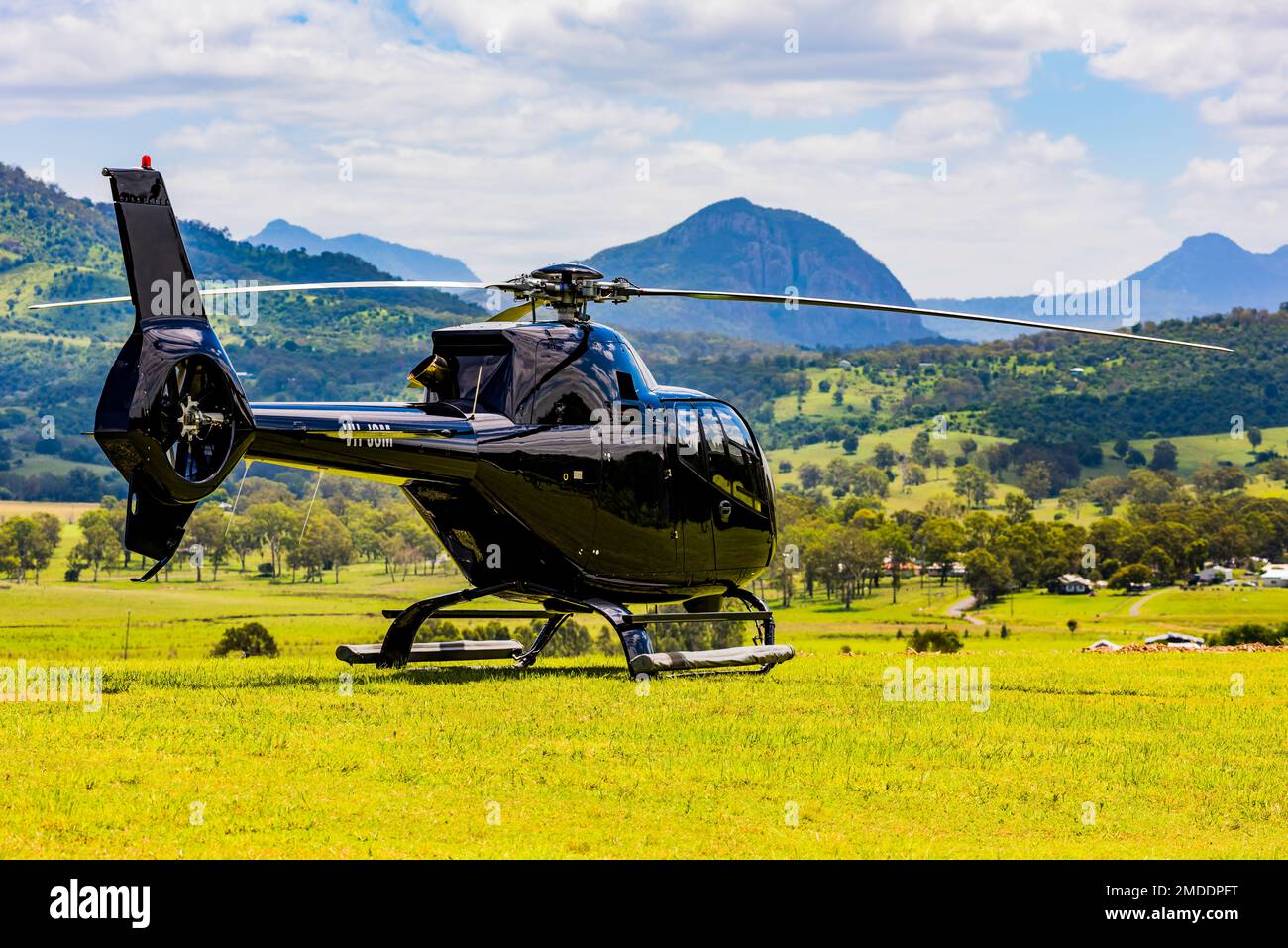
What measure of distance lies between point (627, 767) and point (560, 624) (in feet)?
A: 30.5

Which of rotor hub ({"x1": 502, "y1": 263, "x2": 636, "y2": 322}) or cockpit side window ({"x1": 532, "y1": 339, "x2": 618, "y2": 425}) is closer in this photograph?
cockpit side window ({"x1": 532, "y1": 339, "x2": 618, "y2": 425})

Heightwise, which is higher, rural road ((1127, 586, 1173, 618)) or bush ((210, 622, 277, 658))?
bush ((210, 622, 277, 658))

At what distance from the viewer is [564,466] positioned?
20.2 m

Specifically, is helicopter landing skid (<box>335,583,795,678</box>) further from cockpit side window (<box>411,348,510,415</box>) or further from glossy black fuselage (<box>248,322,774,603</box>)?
cockpit side window (<box>411,348,510,415</box>)

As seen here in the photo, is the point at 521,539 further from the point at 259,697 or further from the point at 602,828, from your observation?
the point at 602,828

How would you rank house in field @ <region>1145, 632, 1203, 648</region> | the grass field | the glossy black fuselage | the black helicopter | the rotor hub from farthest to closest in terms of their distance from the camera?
house in field @ <region>1145, 632, 1203, 648</region>, the rotor hub, the glossy black fuselage, the black helicopter, the grass field

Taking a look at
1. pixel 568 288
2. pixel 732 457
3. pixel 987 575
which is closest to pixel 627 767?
pixel 732 457

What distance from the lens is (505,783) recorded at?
1299cm

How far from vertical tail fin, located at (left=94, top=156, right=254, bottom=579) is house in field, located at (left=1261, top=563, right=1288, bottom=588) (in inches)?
7422

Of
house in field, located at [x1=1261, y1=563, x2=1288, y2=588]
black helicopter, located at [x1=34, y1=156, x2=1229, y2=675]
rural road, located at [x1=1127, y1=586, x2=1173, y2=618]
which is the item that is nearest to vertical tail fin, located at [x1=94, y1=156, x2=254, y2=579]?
black helicopter, located at [x1=34, y1=156, x2=1229, y2=675]

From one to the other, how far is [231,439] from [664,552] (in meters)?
6.95

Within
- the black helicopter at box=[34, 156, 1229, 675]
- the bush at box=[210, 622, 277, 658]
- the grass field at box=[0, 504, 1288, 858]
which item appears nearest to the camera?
the grass field at box=[0, 504, 1288, 858]

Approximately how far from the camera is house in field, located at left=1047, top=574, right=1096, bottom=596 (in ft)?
617
